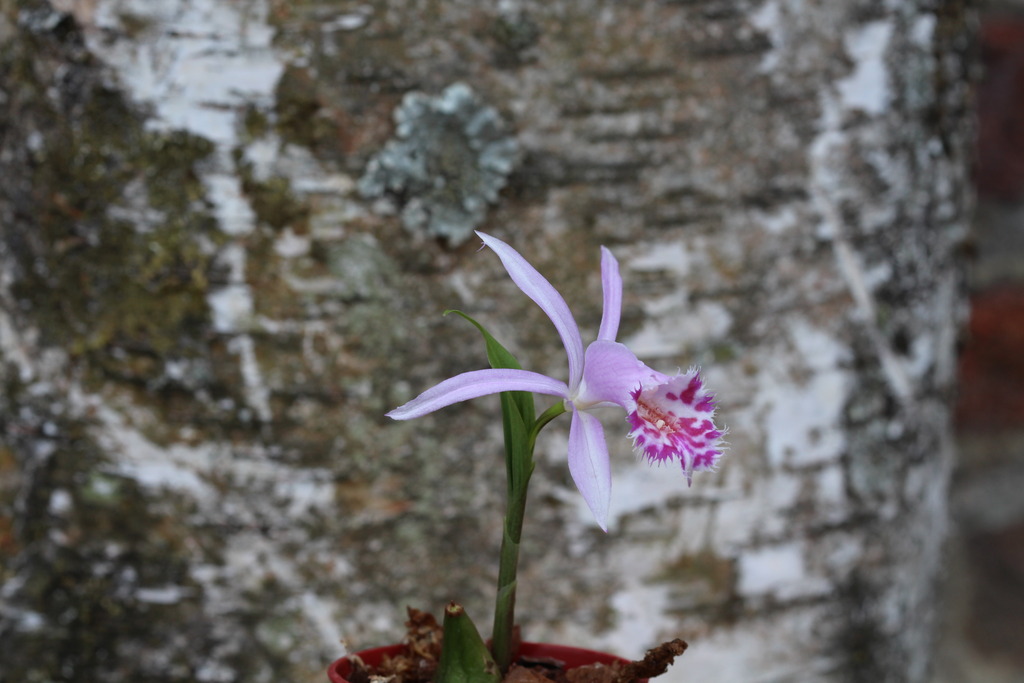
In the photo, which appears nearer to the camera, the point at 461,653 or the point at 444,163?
the point at 461,653

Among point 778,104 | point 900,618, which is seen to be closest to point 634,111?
point 778,104

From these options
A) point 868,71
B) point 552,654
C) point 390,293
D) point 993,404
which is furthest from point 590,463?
point 993,404

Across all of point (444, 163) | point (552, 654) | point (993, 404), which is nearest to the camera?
point (552, 654)

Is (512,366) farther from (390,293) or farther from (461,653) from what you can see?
(390,293)

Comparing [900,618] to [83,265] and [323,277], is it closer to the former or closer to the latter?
[323,277]

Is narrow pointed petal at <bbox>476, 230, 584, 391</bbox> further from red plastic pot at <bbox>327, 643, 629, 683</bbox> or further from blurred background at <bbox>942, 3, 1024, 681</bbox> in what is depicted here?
blurred background at <bbox>942, 3, 1024, 681</bbox>

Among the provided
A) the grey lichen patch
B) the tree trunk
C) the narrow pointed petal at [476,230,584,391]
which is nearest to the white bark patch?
the tree trunk

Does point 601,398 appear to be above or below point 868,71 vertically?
below
